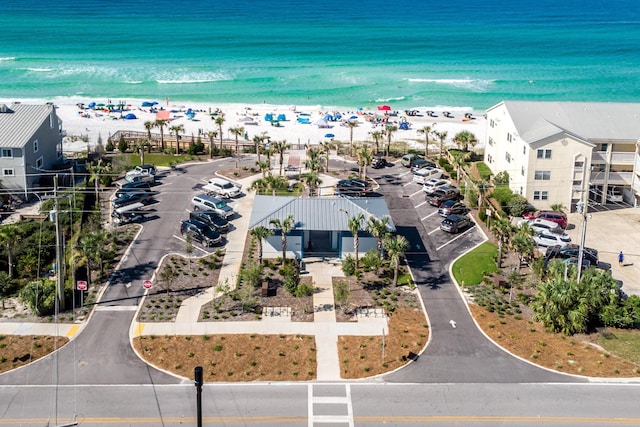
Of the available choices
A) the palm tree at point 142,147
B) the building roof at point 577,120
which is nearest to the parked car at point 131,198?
the palm tree at point 142,147

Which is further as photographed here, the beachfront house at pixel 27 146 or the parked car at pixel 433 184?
the parked car at pixel 433 184

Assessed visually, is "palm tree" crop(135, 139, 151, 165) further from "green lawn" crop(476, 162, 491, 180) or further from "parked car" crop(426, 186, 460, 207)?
"green lawn" crop(476, 162, 491, 180)

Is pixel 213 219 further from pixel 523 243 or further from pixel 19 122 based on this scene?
pixel 523 243

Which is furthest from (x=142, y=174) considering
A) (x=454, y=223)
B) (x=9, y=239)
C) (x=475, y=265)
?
(x=475, y=265)

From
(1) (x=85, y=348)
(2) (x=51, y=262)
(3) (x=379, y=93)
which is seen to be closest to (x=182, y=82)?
(3) (x=379, y=93)

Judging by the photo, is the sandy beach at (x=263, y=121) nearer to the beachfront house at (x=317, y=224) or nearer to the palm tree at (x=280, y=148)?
the palm tree at (x=280, y=148)
